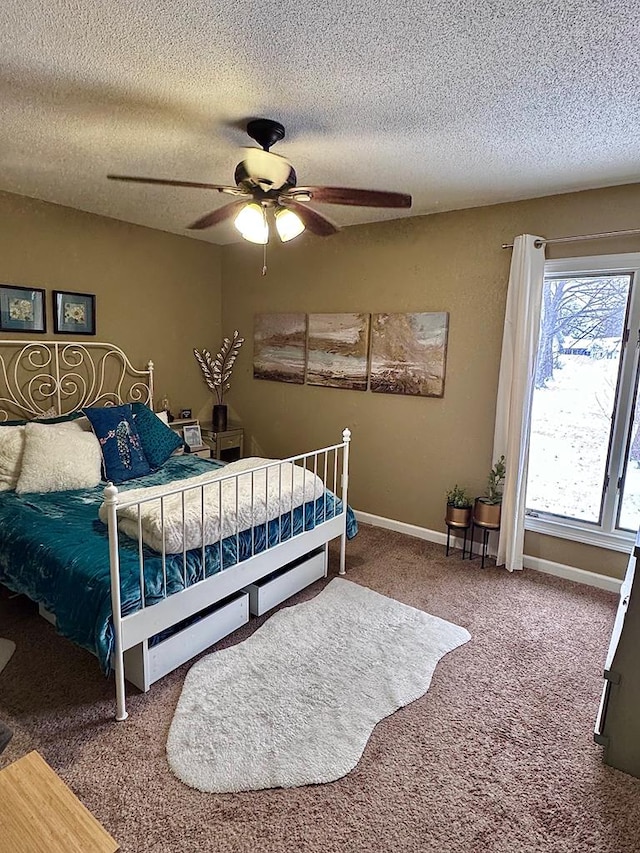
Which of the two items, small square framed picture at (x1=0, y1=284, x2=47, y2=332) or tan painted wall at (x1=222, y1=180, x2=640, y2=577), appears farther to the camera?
small square framed picture at (x1=0, y1=284, x2=47, y2=332)

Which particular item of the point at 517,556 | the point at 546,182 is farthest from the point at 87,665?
the point at 546,182

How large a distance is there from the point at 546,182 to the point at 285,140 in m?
1.67

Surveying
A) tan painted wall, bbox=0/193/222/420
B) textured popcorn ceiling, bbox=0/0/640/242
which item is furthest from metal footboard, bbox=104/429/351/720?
tan painted wall, bbox=0/193/222/420

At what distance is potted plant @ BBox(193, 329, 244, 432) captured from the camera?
4.87 metres

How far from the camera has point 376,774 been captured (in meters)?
1.76

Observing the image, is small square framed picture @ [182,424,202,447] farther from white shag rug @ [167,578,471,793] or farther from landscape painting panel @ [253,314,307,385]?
white shag rug @ [167,578,471,793]

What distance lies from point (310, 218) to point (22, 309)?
7.93 ft

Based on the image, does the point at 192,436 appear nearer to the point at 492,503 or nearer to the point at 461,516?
the point at 461,516

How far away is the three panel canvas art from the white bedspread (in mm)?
1413

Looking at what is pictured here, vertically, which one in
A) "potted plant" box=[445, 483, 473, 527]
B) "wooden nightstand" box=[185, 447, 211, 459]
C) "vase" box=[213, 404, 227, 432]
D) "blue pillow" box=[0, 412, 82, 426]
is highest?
"blue pillow" box=[0, 412, 82, 426]

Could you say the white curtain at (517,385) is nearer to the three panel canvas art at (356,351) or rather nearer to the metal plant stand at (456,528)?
the metal plant stand at (456,528)

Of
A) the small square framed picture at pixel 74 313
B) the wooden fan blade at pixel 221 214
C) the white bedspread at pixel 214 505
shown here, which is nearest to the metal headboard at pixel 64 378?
the small square framed picture at pixel 74 313

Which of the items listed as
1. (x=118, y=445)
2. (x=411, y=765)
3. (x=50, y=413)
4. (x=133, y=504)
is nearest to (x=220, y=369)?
(x=50, y=413)

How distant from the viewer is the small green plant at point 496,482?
3.41 m
